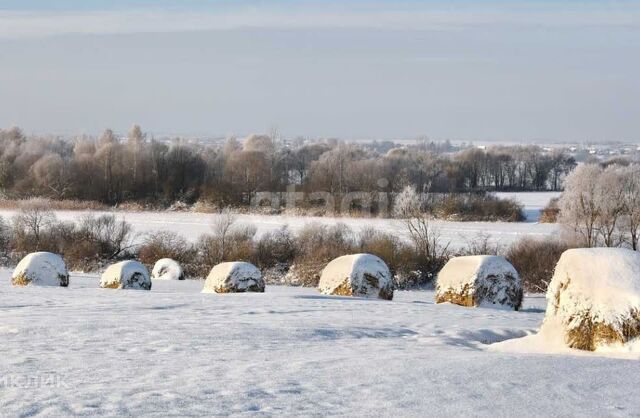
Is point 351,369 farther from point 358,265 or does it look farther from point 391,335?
point 358,265

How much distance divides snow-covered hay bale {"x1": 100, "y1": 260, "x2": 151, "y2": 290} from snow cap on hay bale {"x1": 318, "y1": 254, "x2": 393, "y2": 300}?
6701 millimetres

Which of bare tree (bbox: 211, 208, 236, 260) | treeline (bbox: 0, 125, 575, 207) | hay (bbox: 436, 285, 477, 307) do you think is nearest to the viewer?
hay (bbox: 436, 285, 477, 307)

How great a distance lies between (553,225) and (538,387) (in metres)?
50.0

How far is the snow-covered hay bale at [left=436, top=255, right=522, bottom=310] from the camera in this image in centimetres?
2100

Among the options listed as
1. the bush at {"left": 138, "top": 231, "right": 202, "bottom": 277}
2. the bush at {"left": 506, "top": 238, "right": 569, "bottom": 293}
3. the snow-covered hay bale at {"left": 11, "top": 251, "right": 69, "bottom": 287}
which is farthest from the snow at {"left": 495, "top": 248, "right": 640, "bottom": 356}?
the bush at {"left": 138, "top": 231, "right": 202, "bottom": 277}

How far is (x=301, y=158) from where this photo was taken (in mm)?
102375

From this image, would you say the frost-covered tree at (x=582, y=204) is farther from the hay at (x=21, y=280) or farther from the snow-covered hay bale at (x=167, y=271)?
the hay at (x=21, y=280)

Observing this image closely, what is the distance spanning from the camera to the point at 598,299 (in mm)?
11383

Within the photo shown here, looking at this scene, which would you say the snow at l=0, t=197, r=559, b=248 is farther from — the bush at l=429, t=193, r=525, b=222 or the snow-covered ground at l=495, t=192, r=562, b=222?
the snow-covered ground at l=495, t=192, r=562, b=222

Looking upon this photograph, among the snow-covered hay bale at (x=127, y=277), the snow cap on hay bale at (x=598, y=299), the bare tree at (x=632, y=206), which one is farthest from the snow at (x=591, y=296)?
the bare tree at (x=632, y=206)

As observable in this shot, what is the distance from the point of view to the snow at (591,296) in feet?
36.6

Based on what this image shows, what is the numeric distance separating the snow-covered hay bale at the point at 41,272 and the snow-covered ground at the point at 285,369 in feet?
35.4

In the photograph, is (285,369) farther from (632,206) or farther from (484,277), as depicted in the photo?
(632,206)

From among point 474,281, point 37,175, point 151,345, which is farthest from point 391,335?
point 37,175
